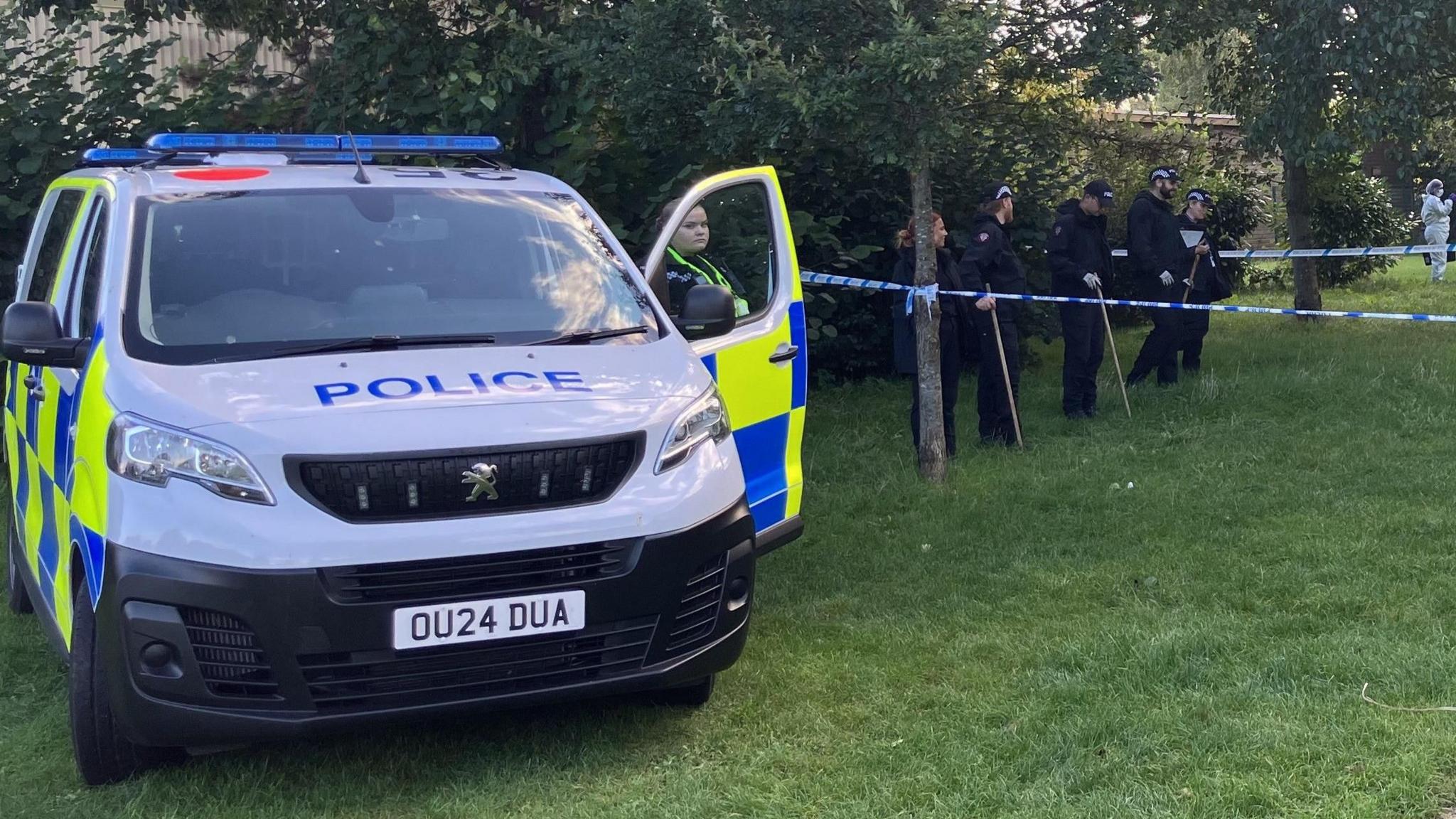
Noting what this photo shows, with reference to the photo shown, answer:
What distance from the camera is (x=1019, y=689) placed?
15.0ft

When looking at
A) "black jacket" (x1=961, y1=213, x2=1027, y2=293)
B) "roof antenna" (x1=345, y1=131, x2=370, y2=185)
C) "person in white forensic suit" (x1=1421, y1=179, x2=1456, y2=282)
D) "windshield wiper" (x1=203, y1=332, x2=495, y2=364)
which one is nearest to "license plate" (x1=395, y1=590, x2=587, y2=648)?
"windshield wiper" (x1=203, y1=332, x2=495, y2=364)

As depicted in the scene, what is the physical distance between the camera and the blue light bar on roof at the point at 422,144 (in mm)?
5289

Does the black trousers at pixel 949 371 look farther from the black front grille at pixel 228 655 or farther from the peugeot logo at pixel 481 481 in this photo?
the black front grille at pixel 228 655

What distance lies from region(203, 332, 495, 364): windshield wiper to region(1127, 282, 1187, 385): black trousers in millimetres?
7432

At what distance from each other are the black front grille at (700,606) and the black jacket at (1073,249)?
6.16 metres

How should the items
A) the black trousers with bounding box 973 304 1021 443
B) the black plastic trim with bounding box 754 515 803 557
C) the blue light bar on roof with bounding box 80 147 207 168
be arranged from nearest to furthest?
the blue light bar on roof with bounding box 80 147 207 168 < the black plastic trim with bounding box 754 515 803 557 < the black trousers with bounding box 973 304 1021 443

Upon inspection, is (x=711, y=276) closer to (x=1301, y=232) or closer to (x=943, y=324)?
(x=943, y=324)

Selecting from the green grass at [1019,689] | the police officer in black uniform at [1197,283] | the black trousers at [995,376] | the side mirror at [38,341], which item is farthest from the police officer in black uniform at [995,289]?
the side mirror at [38,341]

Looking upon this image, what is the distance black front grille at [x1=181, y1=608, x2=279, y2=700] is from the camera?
Answer: 3.62 metres

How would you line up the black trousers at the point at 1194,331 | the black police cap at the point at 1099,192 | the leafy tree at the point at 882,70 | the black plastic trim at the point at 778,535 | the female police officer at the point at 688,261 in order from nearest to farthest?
the black plastic trim at the point at 778,535 → the female police officer at the point at 688,261 → the leafy tree at the point at 882,70 → the black police cap at the point at 1099,192 → the black trousers at the point at 1194,331

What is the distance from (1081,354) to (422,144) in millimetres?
5735

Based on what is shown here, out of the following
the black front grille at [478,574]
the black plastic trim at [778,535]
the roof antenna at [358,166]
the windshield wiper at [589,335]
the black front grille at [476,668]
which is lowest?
the black plastic trim at [778,535]

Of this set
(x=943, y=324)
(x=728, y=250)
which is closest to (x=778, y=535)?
(x=728, y=250)

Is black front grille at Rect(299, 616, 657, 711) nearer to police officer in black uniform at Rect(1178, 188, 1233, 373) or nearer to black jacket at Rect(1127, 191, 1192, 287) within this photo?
black jacket at Rect(1127, 191, 1192, 287)
